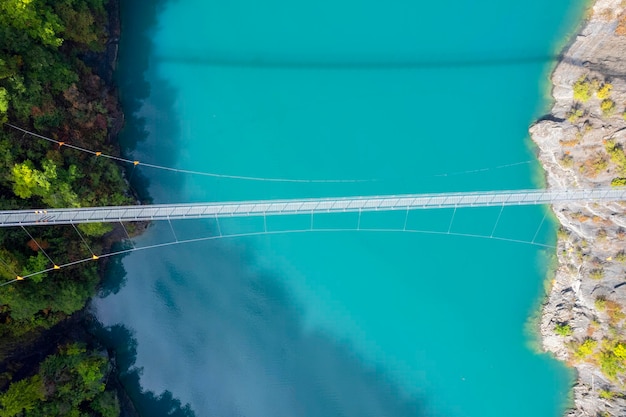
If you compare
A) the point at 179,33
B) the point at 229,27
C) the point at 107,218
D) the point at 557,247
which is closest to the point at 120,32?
the point at 179,33

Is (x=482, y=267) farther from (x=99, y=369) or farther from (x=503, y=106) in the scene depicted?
(x=99, y=369)

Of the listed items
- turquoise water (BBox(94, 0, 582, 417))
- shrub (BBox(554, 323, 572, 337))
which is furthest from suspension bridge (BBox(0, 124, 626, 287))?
shrub (BBox(554, 323, 572, 337))

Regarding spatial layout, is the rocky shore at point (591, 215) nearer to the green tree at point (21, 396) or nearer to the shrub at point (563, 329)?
the shrub at point (563, 329)

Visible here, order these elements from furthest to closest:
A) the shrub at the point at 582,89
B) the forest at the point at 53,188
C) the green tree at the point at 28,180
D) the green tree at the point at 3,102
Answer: the shrub at the point at 582,89, the forest at the point at 53,188, the green tree at the point at 28,180, the green tree at the point at 3,102

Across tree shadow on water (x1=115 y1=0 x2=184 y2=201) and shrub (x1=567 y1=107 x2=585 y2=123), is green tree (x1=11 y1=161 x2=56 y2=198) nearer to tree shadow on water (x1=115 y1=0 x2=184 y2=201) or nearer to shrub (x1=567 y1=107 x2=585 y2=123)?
tree shadow on water (x1=115 y1=0 x2=184 y2=201)

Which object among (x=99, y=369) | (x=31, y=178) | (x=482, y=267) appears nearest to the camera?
(x=31, y=178)

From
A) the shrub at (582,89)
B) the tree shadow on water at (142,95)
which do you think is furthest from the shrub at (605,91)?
the tree shadow on water at (142,95)

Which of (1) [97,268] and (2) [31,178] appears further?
(1) [97,268]
